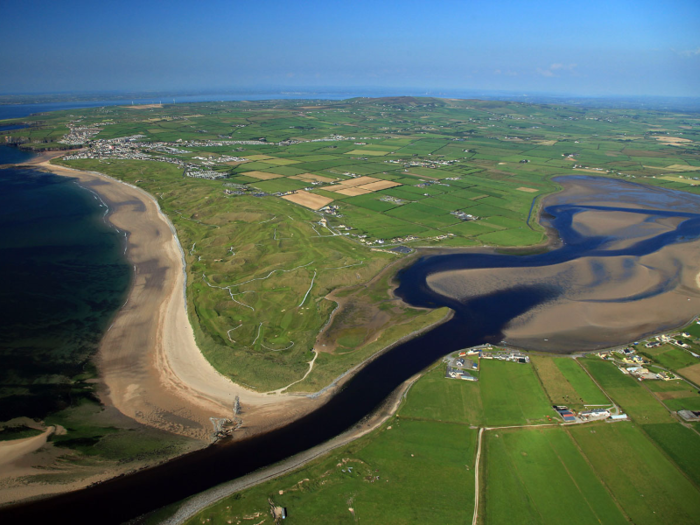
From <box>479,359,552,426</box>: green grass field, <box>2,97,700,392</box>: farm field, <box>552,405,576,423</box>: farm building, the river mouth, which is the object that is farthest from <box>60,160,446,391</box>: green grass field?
<box>552,405,576,423</box>: farm building

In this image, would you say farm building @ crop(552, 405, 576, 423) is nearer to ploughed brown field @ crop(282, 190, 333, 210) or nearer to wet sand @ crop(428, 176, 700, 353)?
wet sand @ crop(428, 176, 700, 353)

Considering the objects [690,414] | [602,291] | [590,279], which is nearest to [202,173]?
[590,279]

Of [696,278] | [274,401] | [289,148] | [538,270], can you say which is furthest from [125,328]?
[289,148]

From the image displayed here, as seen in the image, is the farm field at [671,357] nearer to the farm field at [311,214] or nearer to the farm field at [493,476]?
the farm field at [493,476]

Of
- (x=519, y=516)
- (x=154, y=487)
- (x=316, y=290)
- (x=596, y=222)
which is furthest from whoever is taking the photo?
(x=596, y=222)

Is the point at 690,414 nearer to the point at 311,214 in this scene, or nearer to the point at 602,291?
the point at 602,291

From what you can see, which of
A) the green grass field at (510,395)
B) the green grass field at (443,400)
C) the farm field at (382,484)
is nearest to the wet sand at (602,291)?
the green grass field at (510,395)

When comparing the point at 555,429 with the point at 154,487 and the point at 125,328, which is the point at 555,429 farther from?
the point at 125,328
